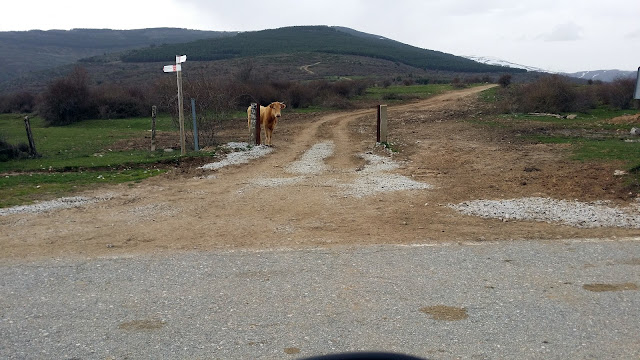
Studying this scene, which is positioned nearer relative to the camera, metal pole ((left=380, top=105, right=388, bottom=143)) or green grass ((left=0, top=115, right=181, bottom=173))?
green grass ((left=0, top=115, right=181, bottom=173))

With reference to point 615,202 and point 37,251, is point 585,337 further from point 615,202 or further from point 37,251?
point 37,251

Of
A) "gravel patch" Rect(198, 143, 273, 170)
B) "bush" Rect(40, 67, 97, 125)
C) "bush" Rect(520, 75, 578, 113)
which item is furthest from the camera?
"bush" Rect(40, 67, 97, 125)

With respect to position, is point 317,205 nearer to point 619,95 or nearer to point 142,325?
point 142,325

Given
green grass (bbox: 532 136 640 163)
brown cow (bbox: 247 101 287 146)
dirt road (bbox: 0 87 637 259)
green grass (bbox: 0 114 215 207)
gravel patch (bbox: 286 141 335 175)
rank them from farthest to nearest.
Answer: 1. brown cow (bbox: 247 101 287 146)
2. gravel patch (bbox: 286 141 335 175)
3. green grass (bbox: 532 136 640 163)
4. green grass (bbox: 0 114 215 207)
5. dirt road (bbox: 0 87 637 259)

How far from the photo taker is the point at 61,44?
14025 centimetres

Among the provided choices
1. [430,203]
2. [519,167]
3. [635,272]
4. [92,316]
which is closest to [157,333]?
[92,316]

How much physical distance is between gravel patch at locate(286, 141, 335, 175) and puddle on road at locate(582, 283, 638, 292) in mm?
7966

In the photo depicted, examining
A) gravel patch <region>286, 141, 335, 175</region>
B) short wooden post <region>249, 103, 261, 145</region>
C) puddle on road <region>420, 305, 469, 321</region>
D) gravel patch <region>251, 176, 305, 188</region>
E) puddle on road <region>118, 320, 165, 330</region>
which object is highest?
short wooden post <region>249, 103, 261, 145</region>

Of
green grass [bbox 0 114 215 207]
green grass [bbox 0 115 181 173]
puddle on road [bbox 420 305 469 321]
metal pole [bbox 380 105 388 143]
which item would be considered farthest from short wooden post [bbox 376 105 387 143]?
puddle on road [bbox 420 305 469 321]

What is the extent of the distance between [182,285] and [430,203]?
5.12 metres

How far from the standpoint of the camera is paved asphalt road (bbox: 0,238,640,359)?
426 centimetres

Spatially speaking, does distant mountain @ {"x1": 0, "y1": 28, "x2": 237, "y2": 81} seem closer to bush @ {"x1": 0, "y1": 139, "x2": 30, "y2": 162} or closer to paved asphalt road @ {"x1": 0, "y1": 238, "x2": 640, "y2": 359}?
bush @ {"x1": 0, "y1": 139, "x2": 30, "y2": 162}

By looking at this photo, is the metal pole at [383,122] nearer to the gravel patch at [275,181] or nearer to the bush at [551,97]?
the gravel patch at [275,181]

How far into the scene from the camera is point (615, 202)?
897 cm
